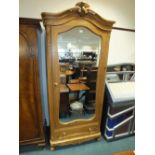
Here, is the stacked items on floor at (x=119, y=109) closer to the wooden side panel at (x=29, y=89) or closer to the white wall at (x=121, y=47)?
the white wall at (x=121, y=47)

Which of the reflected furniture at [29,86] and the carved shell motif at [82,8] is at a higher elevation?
the carved shell motif at [82,8]

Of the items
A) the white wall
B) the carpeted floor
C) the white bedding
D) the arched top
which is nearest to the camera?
the arched top

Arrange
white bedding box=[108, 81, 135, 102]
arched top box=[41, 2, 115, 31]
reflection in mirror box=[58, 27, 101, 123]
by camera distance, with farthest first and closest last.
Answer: white bedding box=[108, 81, 135, 102]
reflection in mirror box=[58, 27, 101, 123]
arched top box=[41, 2, 115, 31]

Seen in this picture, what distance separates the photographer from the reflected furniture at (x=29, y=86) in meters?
1.82

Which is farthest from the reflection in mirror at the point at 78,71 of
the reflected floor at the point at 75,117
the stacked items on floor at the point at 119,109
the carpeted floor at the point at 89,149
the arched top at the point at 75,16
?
the carpeted floor at the point at 89,149

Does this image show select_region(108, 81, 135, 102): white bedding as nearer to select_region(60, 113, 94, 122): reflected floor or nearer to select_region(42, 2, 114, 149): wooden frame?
select_region(42, 2, 114, 149): wooden frame

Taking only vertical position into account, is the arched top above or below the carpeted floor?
above

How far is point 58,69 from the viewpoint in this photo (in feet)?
6.41

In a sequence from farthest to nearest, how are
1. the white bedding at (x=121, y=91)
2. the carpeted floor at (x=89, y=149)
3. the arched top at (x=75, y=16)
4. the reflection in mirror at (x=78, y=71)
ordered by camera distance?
1. the white bedding at (x=121, y=91)
2. the carpeted floor at (x=89, y=149)
3. the reflection in mirror at (x=78, y=71)
4. the arched top at (x=75, y=16)

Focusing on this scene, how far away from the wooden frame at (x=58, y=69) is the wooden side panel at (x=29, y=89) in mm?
155

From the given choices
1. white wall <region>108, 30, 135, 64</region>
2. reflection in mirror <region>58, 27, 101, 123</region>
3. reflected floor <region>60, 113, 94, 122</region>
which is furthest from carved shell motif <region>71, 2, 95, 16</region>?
reflected floor <region>60, 113, 94, 122</region>

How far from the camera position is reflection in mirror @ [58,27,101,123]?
199cm

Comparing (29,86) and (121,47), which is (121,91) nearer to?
(121,47)

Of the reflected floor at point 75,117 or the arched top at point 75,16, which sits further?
the reflected floor at point 75,117
